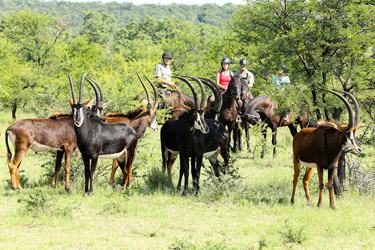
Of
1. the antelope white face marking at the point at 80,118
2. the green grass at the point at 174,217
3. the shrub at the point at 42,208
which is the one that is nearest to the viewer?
the green grass at the point at 174,217

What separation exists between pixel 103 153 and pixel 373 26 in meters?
6.49

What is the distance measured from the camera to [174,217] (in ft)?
30.4

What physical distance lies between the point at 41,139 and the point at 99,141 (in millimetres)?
1377

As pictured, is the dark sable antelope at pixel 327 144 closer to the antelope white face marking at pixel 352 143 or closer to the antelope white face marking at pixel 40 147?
the antelope white face marking at pixel 352 143

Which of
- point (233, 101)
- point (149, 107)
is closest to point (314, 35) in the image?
point (149, 107)

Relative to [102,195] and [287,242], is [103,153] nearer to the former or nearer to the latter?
[102,195]

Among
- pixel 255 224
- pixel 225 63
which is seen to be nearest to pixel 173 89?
pixel 225 63

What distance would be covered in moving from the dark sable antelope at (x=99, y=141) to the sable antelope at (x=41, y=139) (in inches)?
21.4

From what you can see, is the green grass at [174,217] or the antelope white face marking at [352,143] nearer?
the green grass at [174,217]

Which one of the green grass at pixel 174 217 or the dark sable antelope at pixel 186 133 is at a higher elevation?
the dark sable antelope at pixel 186 133

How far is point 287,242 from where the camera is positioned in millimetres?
7656

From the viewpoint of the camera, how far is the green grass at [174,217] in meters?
7.60

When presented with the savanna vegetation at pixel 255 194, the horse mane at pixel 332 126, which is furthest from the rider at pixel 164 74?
the horse mane at pixel 332 126

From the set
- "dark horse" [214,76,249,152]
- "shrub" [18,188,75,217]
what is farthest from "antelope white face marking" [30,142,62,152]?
"dark horse" [214,76,249,152]
